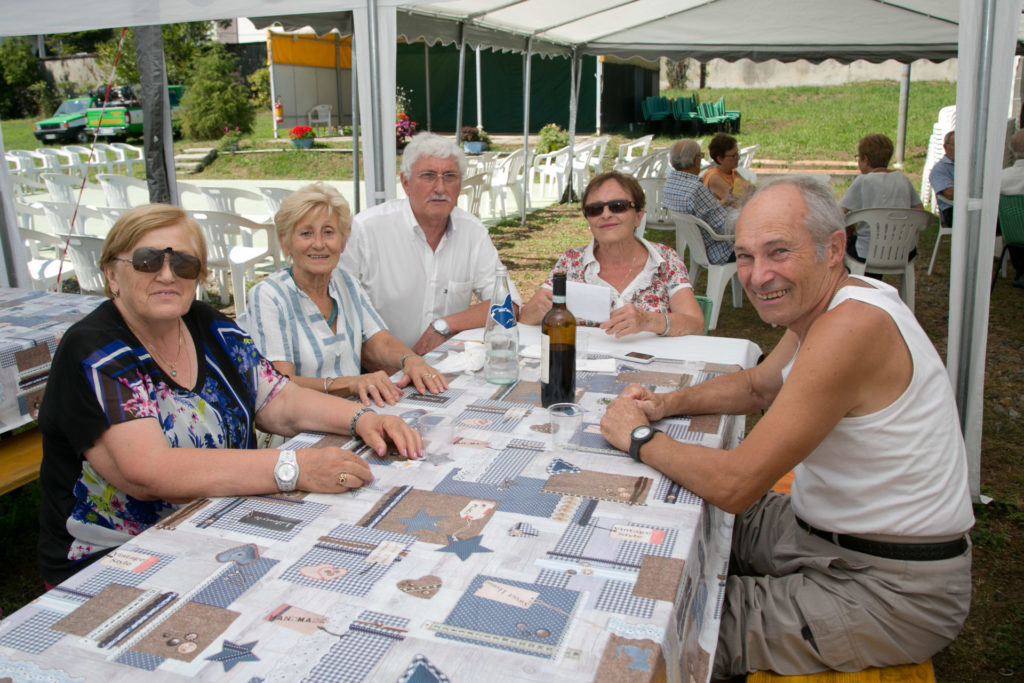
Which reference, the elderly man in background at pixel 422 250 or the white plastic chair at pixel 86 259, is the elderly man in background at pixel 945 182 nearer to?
the elderly man in background at pixel 422 250

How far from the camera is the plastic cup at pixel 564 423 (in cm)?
172

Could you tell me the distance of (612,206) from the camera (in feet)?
9.79

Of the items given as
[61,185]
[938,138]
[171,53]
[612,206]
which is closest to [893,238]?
[612,206]

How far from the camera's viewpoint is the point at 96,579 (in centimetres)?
121

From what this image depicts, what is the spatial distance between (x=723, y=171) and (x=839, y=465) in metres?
6.06

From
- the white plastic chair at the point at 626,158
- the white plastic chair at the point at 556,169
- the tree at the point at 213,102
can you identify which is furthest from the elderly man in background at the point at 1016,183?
the tree at the point at 213,102

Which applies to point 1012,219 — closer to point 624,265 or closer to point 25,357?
point 624,265

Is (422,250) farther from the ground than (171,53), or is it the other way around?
(171,53)

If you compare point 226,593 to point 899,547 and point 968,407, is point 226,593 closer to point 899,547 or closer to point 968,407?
point 899,547

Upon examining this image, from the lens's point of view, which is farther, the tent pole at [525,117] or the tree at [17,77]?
the tree at [17,77]

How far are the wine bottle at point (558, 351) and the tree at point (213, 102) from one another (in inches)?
744

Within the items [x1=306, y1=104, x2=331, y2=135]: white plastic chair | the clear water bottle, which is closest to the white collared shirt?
the clear water bottle

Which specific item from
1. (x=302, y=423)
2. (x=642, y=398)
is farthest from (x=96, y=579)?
(x=642, y=398)

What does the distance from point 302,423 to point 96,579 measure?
0.75 m
